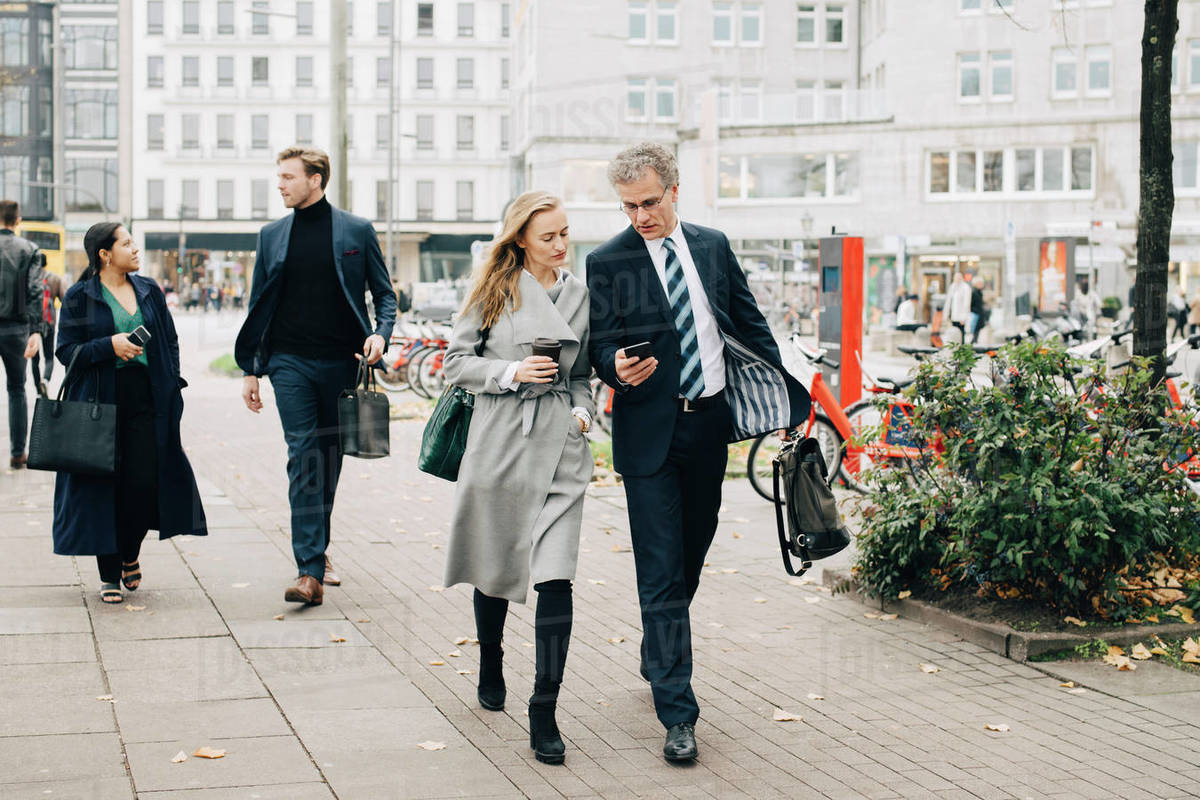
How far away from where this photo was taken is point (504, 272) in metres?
4.76

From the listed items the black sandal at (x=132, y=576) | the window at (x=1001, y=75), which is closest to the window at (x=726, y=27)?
the window at (x=1001, y=75)

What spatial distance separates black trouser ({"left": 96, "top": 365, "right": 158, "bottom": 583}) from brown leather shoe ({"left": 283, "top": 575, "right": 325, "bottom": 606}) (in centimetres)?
78

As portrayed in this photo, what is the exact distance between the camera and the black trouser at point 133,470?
266 inches

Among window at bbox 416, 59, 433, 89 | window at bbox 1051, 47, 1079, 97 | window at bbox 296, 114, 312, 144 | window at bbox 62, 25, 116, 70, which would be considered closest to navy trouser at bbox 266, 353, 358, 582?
window at bbox 1051, 47, 1079, 97

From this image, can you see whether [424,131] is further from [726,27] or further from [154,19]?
[726,27]

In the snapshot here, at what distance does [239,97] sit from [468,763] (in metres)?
81.3

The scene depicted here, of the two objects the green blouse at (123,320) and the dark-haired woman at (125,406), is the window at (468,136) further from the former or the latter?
the green blouse at (123,320)

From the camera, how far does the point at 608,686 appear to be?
541 centimetres

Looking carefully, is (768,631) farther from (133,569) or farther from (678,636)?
(133,569)

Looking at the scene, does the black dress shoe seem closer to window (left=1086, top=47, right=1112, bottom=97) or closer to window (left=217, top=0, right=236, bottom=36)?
window (left=1086, top=47, right=1112, bottom=97)

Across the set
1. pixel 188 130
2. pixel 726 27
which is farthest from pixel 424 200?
pixel 726 27

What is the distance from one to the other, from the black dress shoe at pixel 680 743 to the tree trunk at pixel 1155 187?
12.0ft

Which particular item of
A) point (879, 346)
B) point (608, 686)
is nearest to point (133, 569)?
point (608, 686)

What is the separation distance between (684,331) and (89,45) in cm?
8775
